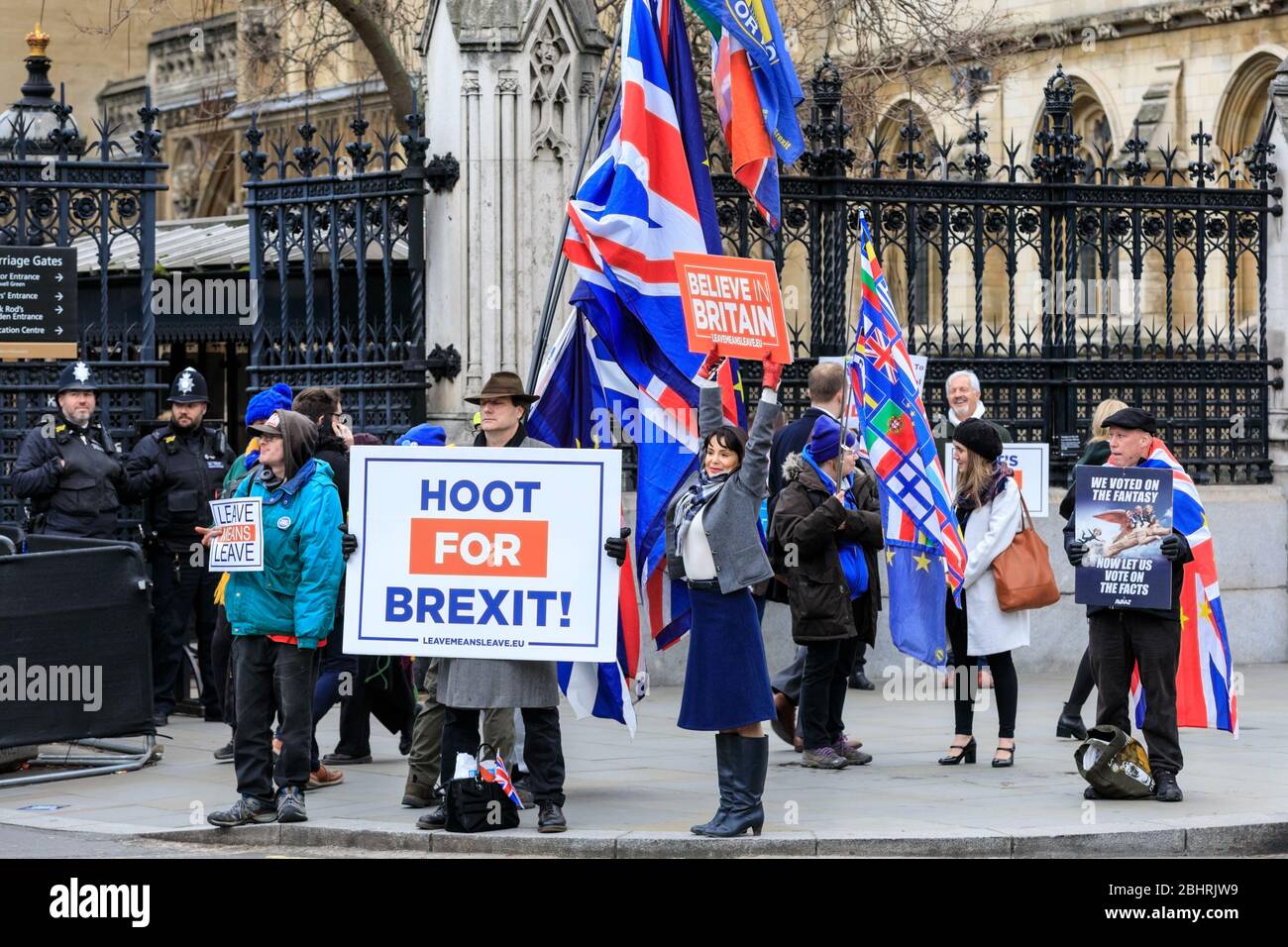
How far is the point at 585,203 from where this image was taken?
36.0 feet

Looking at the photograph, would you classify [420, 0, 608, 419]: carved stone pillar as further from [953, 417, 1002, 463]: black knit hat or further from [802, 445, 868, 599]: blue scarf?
[953, 417, 1002, 463]: black knit hat

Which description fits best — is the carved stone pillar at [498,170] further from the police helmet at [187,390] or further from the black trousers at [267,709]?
the black trousers at [267,709]

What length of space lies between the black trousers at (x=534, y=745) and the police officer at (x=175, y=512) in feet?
13.5

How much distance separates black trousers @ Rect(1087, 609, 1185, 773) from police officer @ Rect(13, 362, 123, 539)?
6.16 metres

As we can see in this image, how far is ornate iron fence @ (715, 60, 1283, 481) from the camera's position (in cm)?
1551

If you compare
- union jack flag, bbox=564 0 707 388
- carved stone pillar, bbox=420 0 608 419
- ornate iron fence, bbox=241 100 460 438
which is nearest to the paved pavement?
union jack flag, bbox=564 0 707 388

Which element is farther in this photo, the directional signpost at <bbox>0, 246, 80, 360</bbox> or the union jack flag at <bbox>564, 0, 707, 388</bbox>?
the directional signpost at <bbox>0, 246, 80, 360</bbox>

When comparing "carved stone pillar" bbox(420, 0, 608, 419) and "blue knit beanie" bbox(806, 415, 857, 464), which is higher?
"carved stone pillar" bbox(420, 0, 608, 419)

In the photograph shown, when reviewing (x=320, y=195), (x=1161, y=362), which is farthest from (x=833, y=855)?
(x=1161, y=362)

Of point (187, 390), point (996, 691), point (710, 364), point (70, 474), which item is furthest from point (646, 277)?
point (70, 474)

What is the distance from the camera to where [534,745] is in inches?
380

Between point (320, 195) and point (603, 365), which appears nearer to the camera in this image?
point (603, 365)
